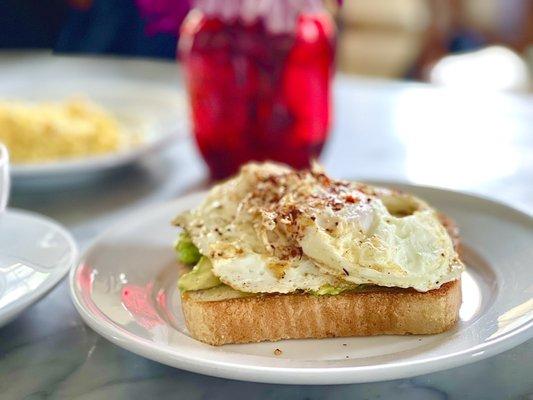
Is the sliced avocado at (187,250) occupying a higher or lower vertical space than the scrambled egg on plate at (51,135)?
higher

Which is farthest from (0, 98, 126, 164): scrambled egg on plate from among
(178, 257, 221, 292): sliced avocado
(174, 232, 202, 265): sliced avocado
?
(178, 257, 221, 292): sliced avocado

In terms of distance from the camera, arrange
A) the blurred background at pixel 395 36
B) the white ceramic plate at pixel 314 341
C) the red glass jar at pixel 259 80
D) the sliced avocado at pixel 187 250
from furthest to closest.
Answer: the blurred background at pixel 395 36 < the red glass jar at pixel 259 80 < the sliced avocado at pixel 187 250 < the white ceramic plate at pixel 314 341

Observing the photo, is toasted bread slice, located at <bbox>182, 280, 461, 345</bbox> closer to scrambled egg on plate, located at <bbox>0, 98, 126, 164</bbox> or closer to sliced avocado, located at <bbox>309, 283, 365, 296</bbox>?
sliced avocado, located at <bbox>309, 283, 365, 296</bbox>

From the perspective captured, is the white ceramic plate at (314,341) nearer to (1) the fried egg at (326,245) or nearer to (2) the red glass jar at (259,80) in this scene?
(1) the fried egg at (326,245)

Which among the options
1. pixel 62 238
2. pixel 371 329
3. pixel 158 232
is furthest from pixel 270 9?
pixel 371 329

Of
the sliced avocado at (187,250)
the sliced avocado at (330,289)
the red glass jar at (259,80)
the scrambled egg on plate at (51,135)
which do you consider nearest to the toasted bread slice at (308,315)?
the sliced avocado at (330,289)
